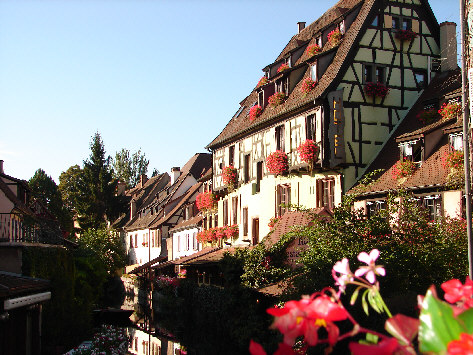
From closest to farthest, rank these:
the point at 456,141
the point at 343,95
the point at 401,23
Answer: the point at 456,141, the point at 343,95, the point at 401,23

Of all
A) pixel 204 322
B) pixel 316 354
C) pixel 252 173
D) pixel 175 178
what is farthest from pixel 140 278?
pixel 316 354

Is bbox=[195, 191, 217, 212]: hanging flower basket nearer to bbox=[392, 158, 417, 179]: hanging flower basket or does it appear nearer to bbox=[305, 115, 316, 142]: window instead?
bbox=[305, 115, 316, 142]: window

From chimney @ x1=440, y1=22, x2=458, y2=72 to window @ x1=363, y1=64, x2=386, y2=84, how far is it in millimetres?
2510

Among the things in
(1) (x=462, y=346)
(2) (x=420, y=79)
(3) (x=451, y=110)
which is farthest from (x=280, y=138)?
(1) (x=462, y=346)

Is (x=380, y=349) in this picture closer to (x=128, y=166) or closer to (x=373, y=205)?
(x=373, y=205)

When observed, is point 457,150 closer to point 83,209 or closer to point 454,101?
point 454,101

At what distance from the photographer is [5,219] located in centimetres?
1956

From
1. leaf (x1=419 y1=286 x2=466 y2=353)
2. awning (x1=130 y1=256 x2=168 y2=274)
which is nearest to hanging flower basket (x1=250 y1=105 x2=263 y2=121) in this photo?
awning (x1=130 y1=256 x2=168 y2=274)

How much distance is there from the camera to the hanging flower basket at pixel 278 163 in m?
25.0

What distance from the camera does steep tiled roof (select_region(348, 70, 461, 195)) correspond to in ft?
62.2

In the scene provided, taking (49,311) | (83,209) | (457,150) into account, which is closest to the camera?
(457,150)

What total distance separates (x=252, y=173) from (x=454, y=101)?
11579mm

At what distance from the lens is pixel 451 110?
19469mm

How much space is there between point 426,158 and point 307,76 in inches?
326
